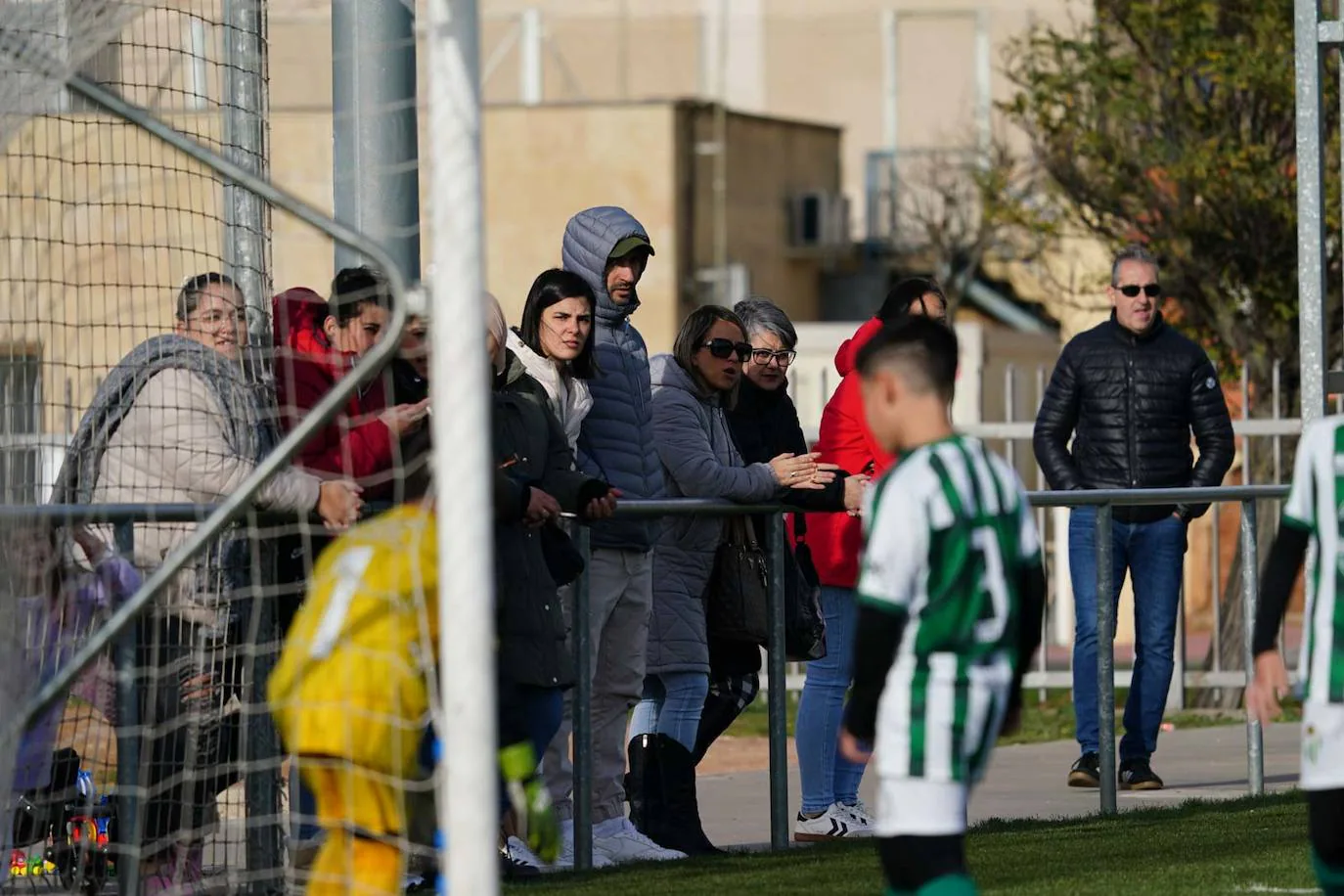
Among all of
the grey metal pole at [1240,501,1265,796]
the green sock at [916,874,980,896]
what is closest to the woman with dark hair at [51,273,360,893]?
the green sock at [916,874,980,896]

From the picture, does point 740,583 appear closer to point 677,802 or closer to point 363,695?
point 677,802

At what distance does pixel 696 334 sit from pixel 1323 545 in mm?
3425

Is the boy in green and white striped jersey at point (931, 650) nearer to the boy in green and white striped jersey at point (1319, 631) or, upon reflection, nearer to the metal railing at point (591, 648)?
the boy in green and white striped jersey at point (1319, 631)

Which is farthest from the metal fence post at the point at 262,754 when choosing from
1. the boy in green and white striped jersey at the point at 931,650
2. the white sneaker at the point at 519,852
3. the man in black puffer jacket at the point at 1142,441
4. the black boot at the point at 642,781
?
the man in black puffer jacket at the point at 1142,441

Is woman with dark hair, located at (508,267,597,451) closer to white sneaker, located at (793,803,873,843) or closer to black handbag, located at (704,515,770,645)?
black handbag, located at (704,515,770,645)

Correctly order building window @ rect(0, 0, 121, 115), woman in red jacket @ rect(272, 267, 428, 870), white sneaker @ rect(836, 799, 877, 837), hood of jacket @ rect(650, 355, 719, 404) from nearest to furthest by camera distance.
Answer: building window @ rect(0, 0, 121, 115)
woman in red jacket @ rect(272, 267, 428, 870)
hood of jacket @ rect(650, 355, 719, 404)
white sneaker @ rect(836, 799, 877, 837)

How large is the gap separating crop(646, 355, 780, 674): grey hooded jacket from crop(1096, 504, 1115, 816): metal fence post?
1.51 metres

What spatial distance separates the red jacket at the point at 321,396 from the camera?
24.8 ft

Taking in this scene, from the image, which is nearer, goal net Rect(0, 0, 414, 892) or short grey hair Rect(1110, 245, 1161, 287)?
goal net Rect(0, 0, 414, 892)

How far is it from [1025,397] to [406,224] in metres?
14.2

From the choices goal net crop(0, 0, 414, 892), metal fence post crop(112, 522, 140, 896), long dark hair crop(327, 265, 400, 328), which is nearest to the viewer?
goal net crop(0, 0, 414, 892)

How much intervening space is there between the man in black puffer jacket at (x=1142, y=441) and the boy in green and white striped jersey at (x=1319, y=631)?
429 cm

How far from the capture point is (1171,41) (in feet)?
51.3

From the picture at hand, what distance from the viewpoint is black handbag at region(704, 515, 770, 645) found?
9.23m
